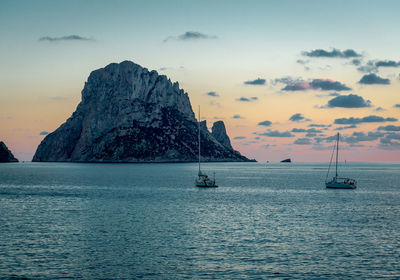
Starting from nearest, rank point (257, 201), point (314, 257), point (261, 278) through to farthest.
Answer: point (261, 278) → point (314, 257) → point (257, 201)

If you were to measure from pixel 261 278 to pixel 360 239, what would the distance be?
852 inches

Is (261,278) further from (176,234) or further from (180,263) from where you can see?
(176,234)

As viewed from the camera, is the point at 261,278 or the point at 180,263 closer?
the point at 261,278

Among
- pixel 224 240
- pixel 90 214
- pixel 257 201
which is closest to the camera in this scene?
pixel 224 240

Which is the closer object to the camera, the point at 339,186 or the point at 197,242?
the point at 197,242

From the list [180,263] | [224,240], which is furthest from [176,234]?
[180,263]

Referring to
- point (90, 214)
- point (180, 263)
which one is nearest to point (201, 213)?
point (90, 214)

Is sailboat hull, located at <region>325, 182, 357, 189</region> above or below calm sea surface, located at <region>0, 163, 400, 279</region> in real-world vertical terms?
above

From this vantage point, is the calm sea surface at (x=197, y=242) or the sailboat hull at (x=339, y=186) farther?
the sailboat hull at (x=339, y=186)

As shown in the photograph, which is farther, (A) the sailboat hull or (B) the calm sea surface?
(A) the sailboat hull

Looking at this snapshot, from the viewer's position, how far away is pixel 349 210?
270ft

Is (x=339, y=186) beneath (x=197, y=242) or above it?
above

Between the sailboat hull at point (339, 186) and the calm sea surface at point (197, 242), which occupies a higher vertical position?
the sailboat hull at point (339, 186)

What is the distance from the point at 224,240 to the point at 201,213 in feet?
80.1
